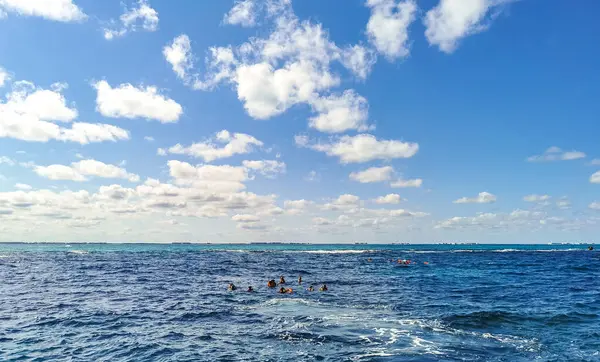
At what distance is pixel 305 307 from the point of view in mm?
35156

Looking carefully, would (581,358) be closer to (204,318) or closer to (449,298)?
(449,298)

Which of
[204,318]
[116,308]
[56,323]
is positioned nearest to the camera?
[56,323]

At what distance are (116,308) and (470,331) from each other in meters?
30.4

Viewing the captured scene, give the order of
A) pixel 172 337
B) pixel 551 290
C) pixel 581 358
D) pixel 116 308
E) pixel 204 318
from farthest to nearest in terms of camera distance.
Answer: pixel 551 290 < pixel 116 308 < pixel 204 318 < pixel 172 337 < pixel 581 358

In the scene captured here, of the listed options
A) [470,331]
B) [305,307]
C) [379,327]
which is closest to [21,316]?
[305,307]

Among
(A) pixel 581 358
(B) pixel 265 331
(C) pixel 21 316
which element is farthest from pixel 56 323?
(A) pixel 581 358

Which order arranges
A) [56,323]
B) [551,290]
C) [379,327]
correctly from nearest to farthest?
[379,327], [56,323], [551,290]

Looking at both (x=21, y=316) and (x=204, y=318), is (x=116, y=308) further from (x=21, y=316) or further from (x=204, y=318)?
(x=204, y=318)

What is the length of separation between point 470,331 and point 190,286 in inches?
1458

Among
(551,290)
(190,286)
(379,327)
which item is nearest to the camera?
(379,327)

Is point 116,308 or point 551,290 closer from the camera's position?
point 116,308

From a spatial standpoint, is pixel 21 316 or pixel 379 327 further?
pixel 21 316

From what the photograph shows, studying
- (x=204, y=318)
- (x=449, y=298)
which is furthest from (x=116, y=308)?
(x=449, y=298)

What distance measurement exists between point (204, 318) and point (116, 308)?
396 inches
